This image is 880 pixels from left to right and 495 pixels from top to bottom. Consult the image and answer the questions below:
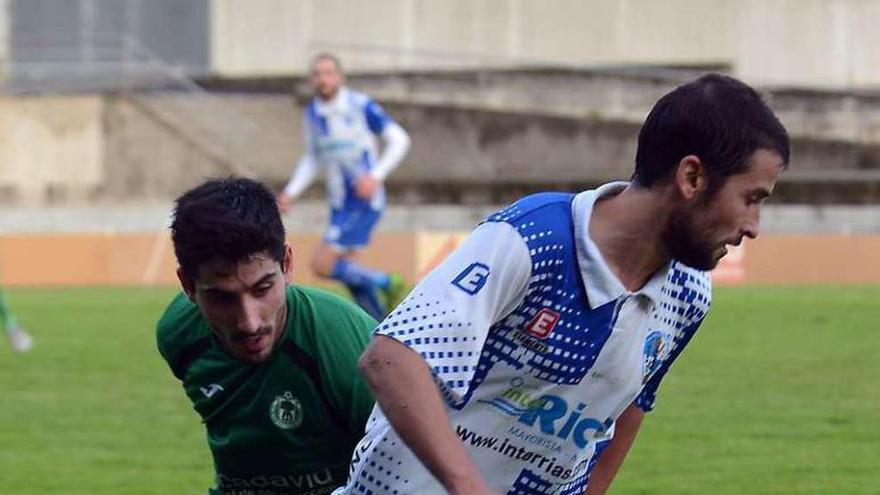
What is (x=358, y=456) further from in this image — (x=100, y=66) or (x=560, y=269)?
(x=100, y=66)

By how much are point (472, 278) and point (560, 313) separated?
0.87 ft

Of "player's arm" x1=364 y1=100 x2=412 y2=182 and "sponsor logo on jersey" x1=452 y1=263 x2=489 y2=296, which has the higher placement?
"sponsor logo on jersey" x1=452 y1=263 x2=489 y2=296

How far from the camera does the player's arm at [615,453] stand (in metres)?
4.45

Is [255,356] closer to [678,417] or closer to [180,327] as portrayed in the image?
[180,327]

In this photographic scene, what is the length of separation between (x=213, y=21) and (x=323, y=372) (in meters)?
29.9

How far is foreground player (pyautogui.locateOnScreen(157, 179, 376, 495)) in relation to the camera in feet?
14.4

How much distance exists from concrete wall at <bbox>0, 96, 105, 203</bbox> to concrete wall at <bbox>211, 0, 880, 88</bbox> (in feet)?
9.43

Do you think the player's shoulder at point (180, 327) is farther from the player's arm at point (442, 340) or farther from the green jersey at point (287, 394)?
the player's arm at point (442, 340)

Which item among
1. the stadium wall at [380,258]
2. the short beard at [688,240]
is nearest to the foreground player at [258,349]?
the short beard at [688,240]

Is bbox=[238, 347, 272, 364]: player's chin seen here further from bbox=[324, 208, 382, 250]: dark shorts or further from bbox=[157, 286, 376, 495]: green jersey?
bbox=[324, 208, 382, 250]: dark shorts

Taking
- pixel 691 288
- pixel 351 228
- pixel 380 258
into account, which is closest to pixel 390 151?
pixel 351 228

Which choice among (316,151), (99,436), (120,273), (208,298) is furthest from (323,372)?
(120,273)

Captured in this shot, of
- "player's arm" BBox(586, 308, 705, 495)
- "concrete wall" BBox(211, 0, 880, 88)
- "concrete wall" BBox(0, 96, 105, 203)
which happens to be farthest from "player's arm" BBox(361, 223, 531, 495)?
"concrete wall" BBox(0, 96, 105, 203)

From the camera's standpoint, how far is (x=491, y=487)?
13.5 ft
